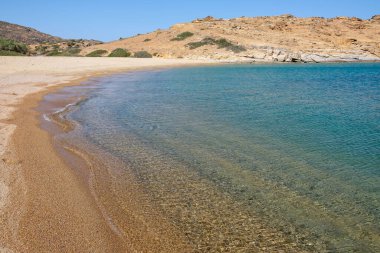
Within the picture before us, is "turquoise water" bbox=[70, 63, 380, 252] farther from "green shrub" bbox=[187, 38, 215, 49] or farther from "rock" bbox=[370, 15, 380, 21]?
"rock" bbox=[370, 15, 380, 21]

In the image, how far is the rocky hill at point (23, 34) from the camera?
93.8 meters

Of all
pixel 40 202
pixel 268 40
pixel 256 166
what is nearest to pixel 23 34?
pixel 268 40

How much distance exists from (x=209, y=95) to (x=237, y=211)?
1311 cm

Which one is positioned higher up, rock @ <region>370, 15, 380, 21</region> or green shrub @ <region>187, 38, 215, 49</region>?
rock @ <region>370, 15, 380, 21</region>

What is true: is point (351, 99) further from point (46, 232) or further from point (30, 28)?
point (30, 28)

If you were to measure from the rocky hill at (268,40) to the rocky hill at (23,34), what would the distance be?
43913mm

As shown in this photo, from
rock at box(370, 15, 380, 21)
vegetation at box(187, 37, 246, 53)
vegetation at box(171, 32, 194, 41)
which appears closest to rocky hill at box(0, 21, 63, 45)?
vegetation at box(171, 32, 194, 41)

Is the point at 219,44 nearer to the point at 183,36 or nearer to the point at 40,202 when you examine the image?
the point at 183,36

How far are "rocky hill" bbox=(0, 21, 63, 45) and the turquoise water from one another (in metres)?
91.4

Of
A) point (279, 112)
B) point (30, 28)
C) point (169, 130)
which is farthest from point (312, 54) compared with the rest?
point (30, 28)

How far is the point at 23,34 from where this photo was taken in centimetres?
10144

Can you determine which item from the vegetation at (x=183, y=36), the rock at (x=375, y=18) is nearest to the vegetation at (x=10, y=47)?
the vegetation at (x=183, y=36)

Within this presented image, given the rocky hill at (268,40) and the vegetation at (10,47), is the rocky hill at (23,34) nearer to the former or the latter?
the rocky hill at (268,40)

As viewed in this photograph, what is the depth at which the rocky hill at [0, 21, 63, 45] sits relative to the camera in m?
93.8
